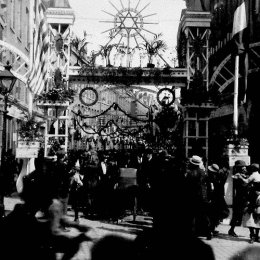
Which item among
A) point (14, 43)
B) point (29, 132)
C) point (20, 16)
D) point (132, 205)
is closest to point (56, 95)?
point (29, 132)

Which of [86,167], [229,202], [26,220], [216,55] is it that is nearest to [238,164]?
[229,202]

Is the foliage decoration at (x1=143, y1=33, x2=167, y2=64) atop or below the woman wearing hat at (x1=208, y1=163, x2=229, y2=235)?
atop

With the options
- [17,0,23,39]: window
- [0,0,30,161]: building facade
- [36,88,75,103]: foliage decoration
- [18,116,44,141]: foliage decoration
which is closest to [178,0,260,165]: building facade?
[36,88,75,103]: foliage decoration

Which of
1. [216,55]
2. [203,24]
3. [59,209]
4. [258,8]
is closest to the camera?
[59,209]

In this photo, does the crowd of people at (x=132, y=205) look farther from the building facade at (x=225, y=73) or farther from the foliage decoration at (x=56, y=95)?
the foliage decoration at (x=56, y=95)

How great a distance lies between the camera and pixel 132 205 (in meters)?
15.7

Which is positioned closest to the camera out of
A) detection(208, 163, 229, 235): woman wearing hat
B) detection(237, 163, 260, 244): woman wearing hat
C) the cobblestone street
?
the cobblestone street

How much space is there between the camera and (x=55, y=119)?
837 inches

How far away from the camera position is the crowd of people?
284 inches

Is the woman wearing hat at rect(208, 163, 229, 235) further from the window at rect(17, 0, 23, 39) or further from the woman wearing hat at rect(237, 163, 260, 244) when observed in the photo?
the window at rect(17, 0, 23, 39)

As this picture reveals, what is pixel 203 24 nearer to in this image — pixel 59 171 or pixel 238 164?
pixel 238 164

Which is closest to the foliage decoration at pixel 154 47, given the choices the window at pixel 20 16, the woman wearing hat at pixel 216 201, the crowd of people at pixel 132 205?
the crowd of people at pixel 132 205

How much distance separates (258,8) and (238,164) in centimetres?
1500

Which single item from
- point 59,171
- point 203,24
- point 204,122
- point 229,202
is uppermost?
point 203,24
